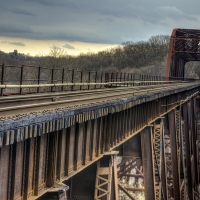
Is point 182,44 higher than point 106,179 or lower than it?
higher

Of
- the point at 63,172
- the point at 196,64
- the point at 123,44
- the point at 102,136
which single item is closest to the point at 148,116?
the point at 102,136

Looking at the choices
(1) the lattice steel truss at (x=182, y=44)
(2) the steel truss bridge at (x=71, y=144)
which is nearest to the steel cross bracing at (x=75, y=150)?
(2) the steel truss bridge at (x=71, y=144)

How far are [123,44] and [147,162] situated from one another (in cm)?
12107

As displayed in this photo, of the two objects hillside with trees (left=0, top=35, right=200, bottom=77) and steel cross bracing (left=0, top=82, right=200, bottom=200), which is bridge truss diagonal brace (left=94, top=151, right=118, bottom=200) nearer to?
steel cross bracing (left=0, top=82, right=200, bottom=200)

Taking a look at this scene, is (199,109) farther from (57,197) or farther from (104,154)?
(57,197)

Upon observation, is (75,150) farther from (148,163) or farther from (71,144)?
(148,163)

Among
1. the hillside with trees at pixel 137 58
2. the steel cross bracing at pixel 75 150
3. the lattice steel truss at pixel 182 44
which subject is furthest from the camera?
the hillside with trees at pixel 137 58

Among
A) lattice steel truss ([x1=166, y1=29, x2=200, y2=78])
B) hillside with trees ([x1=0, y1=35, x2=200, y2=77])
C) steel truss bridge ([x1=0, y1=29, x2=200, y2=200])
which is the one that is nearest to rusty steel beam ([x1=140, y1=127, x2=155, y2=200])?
steel truss bridge ([x1=0, y1=29, x2=200, y2=200])

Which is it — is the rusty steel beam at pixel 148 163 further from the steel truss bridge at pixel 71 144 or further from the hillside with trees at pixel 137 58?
the hillside with trees at pixel 137 58

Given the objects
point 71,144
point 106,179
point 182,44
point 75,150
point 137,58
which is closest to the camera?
point 71,144

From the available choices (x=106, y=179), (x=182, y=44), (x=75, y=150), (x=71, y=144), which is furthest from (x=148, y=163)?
(x=182, y=44)

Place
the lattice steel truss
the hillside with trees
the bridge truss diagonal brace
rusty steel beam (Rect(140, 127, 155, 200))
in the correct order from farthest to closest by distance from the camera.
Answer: the hillside with trees
the lattice steel truss
rusty steel beam (Rect(140, 127, 155, 200))
the bridge truss diagonal brace

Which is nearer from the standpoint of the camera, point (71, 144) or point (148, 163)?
point (71, 144)

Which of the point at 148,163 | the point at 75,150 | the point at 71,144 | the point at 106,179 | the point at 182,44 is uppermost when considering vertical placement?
the point at 182,44
